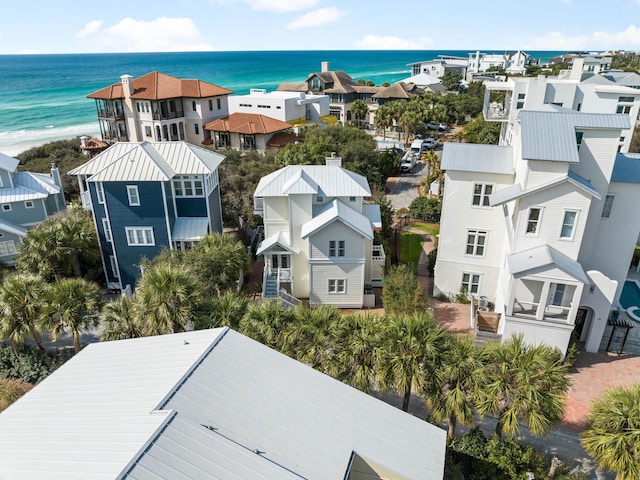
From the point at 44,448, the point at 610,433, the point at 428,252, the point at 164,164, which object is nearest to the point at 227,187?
the point at 164,164

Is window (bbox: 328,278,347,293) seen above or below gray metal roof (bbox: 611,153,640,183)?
below

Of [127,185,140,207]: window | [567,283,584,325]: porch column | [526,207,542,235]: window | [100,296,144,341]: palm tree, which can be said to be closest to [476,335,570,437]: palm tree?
[567,283,584,325]: porch column

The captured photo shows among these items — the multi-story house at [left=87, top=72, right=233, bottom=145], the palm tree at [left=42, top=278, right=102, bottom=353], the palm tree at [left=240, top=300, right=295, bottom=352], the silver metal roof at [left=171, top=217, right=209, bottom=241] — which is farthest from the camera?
the multi-story house at [left=87, top=72, right=233, bottom=145]

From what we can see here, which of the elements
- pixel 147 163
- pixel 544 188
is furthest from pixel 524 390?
pixel 147 163

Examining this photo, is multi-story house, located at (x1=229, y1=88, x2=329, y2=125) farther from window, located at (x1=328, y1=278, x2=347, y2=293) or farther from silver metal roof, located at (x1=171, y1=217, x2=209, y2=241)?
window, located at (x1=328, y1=278, x2=347, y2=293)

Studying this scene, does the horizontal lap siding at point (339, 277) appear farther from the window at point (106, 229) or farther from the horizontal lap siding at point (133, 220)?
the window at point (106, 229)

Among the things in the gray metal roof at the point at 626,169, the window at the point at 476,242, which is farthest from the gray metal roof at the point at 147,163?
the gray metal roof at the point at 626,169
